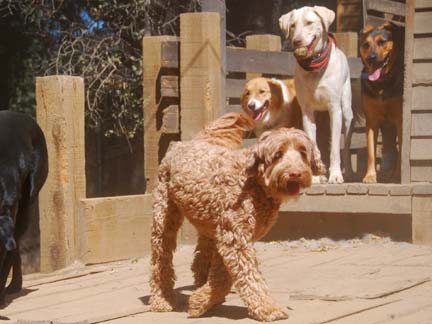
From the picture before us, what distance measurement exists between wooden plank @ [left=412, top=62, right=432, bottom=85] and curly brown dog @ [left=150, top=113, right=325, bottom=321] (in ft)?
10.5

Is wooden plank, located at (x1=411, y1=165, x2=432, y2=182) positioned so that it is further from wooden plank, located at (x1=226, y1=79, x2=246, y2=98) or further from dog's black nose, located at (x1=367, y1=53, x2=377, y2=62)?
wooden plank, located at (x1=226, y1=79, x2=246, y2=98)

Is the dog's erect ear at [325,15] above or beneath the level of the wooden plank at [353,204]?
above

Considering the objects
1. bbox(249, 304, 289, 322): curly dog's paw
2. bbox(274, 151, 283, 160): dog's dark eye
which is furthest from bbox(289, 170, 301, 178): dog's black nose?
bbox(249, 304, 289, 322): curly dog's paw

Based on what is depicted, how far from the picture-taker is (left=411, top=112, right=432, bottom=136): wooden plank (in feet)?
27.5

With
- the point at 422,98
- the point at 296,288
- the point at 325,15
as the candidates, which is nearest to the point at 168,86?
the point at 325,15

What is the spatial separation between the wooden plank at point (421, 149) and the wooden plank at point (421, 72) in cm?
54

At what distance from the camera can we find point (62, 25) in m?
12.8

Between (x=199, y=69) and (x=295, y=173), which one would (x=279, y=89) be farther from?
(x=295, y=173)

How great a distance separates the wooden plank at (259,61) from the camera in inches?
Result: 349

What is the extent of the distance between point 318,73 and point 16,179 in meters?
3.49

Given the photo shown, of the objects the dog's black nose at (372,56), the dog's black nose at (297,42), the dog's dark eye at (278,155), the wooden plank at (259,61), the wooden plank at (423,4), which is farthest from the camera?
the dog's black nose at (372,56)

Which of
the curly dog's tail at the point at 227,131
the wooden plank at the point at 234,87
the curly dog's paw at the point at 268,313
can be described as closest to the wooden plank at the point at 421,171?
the wooden plank at the point at 234,87

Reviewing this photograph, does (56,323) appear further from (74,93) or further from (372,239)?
(372,239)

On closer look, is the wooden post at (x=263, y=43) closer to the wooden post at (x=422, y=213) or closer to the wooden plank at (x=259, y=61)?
the wooden plank at (x=259, y=61)
